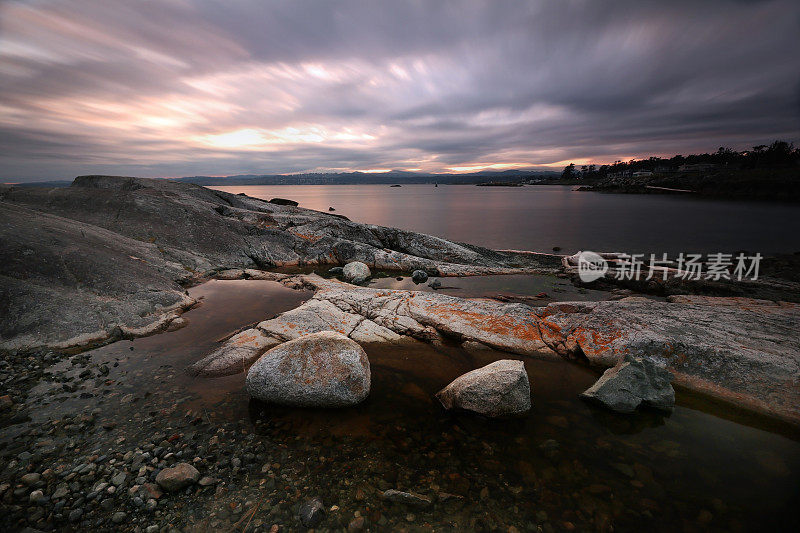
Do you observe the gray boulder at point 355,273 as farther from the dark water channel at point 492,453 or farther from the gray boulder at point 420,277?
the dark water channel at point 492,453

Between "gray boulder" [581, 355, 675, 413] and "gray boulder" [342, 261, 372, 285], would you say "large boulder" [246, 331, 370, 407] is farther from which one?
"gray boulder" [342, 261, 372, 285]

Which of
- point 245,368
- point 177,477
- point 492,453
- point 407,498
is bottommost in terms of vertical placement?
point 492,453

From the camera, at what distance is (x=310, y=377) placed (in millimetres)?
6156

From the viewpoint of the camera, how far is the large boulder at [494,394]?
598 centimetres

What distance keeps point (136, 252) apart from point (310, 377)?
13.2 m

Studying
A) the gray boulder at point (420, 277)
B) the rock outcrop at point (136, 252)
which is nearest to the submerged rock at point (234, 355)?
the rock outcrop at point (136, 252)

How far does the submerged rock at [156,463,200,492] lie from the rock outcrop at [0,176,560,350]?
6.17m

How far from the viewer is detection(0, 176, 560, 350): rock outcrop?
8.33 metres

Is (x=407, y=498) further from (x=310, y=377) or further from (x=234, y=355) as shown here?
(x=234, y=355)

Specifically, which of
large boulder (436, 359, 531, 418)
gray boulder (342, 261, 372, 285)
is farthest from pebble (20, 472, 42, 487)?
gray boulder (342, 261, 372, 285)

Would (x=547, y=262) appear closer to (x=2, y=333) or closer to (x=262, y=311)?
(x=262, y=311)

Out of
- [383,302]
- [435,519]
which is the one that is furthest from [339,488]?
[383,302]

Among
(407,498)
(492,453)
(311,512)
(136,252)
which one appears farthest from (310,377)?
(136,252)

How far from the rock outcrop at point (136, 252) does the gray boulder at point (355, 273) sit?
2588 millimetres
